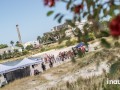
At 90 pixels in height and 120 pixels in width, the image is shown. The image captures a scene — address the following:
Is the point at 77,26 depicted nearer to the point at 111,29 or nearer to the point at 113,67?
the point at 113,67

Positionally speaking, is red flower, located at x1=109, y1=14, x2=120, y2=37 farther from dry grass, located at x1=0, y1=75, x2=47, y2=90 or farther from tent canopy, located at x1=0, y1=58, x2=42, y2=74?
tent canopy, located at x1=0, y1=58, x2=42, y2=74

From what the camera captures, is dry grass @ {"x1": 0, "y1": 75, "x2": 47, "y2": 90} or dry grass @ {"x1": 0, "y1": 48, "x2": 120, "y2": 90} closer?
dry grass @ {"x1": 0, "y1": 48, "x2": 120, "y2": 90}

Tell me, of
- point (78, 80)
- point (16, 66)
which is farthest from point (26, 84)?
point (78, 80)

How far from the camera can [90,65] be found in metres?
Result: 22.0

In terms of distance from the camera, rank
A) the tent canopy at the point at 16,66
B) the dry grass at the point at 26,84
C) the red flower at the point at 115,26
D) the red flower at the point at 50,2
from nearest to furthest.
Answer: the red flower at the point at 115,26, the red flower at the point at 50,2, the dry grass at the point at 26,84, the tent canopy at the point at 16,66

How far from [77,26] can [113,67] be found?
0.63 m

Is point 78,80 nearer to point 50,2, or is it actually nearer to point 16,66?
point 50,2

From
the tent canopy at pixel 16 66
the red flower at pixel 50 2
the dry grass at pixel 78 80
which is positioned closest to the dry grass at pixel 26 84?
the dry grass at pixel 78 80

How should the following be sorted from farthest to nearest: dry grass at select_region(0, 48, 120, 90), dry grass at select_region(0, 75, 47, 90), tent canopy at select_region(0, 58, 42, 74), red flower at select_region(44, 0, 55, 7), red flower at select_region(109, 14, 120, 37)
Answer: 1. tent canopy at select_region(0, 58, 42, 74)
2. dry grass at select_region(0, 75, 47, 90)
3. dry grass at select_region(0, 48, 120, 90)
4. red flower at select_region(44, 0, 55, 7)
5. red flower at select_region(109, 14, 120, 37)

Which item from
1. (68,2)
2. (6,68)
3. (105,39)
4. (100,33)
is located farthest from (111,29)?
(6,68)

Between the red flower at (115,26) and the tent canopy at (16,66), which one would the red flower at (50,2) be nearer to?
the red flower at (115,26)

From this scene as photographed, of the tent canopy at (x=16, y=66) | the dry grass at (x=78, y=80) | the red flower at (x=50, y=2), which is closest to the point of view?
the red flower at (x=50, y=2)

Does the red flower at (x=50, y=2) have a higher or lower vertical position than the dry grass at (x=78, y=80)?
higher

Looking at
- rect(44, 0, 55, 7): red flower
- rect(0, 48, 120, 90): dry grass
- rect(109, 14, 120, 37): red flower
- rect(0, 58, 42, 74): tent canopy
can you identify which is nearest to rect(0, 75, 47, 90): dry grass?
rect(0, 48, 120, 90): dry grass
